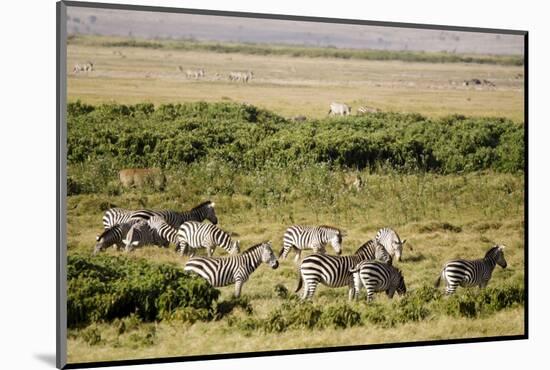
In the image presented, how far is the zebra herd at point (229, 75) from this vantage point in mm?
12453

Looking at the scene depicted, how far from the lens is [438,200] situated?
13609 mm

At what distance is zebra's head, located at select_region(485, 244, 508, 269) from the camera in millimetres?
13711

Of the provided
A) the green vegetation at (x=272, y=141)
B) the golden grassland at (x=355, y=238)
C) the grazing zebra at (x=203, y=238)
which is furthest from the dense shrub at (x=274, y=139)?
the grazing zebra at (x=203, y=238)

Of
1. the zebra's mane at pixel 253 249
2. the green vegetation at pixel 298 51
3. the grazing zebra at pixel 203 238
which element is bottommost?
the zebra's mane at pixel 253 249

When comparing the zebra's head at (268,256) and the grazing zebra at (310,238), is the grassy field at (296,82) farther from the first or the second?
Result: the zebra's head at (268,256)

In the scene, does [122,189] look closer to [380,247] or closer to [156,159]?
[156,159]

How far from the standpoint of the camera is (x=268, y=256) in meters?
12.6

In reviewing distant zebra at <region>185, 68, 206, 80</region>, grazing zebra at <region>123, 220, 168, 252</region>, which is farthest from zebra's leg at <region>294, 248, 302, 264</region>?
distant zebra at <region>185, 68, 206, 80</region>

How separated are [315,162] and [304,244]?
101 cm

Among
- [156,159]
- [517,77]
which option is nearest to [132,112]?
[156,159]

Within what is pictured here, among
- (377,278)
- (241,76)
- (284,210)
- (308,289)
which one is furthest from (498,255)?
(241,76)

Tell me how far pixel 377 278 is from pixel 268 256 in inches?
53.1

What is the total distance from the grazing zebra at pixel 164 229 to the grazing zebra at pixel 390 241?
2454mm

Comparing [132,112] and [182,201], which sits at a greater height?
[132,112]
